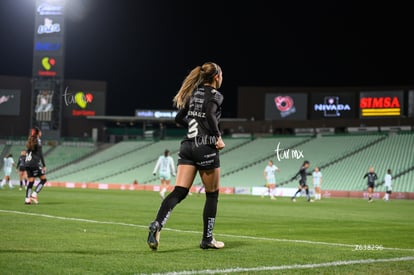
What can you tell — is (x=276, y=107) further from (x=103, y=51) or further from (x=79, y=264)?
(x=79, y=264)

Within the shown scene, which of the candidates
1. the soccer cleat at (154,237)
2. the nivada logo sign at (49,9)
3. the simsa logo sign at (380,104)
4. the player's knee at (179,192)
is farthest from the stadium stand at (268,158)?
the soccer cleat at (154,237)

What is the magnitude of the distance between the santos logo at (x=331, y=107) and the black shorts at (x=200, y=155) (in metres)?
56.5

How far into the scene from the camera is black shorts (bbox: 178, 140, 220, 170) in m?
8.88

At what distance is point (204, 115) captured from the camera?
353 inches

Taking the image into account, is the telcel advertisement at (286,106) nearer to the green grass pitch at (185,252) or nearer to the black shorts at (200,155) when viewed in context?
the green grass pitch at (185,252)

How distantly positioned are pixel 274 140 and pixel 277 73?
55.9ft

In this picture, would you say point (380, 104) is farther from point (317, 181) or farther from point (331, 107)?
point (317, 181)

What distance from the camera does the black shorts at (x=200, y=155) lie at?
8.88 metres

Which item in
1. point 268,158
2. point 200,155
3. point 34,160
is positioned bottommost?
point 34,160

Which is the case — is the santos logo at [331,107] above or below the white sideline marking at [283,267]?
above

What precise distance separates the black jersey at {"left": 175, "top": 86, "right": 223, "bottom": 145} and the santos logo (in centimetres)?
5641

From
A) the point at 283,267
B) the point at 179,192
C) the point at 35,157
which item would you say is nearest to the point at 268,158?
the point at 35,157

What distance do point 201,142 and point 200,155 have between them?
18cm

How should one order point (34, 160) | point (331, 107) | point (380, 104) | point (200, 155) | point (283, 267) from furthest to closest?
point (331, 107), point (380, 104), point (34, 160), point (200, 155), point (283, 267)
